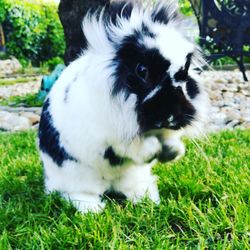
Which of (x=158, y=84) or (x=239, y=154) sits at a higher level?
(x=158, y=84)

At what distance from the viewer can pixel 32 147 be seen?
3.91 meters

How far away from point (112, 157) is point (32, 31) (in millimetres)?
12689

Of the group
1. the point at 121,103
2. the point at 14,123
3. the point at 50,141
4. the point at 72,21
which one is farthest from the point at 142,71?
the point at 72,21

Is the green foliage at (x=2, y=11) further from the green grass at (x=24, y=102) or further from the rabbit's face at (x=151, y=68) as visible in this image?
the rabbit's face at (x=151, y=68)

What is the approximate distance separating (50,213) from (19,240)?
1.06 feet

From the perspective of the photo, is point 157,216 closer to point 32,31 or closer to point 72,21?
point 72,21

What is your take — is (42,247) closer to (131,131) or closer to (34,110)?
(131,131)

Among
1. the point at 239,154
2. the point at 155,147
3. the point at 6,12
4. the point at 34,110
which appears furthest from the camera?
the point at 6,12

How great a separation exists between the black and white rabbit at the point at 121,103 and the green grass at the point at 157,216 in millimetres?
171

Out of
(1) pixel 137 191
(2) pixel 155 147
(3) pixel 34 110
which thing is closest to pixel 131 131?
(2) pixel 155 147

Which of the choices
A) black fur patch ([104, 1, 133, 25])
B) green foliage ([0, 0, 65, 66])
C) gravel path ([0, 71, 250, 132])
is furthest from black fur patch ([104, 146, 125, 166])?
green foliage ([0, 0, 65, 66])

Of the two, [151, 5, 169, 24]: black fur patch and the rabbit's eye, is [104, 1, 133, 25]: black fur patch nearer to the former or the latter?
[151, 5, 169, 24]: black fur patch

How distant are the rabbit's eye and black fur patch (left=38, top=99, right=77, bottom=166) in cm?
57

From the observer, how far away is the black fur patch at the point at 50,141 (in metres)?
2.30
